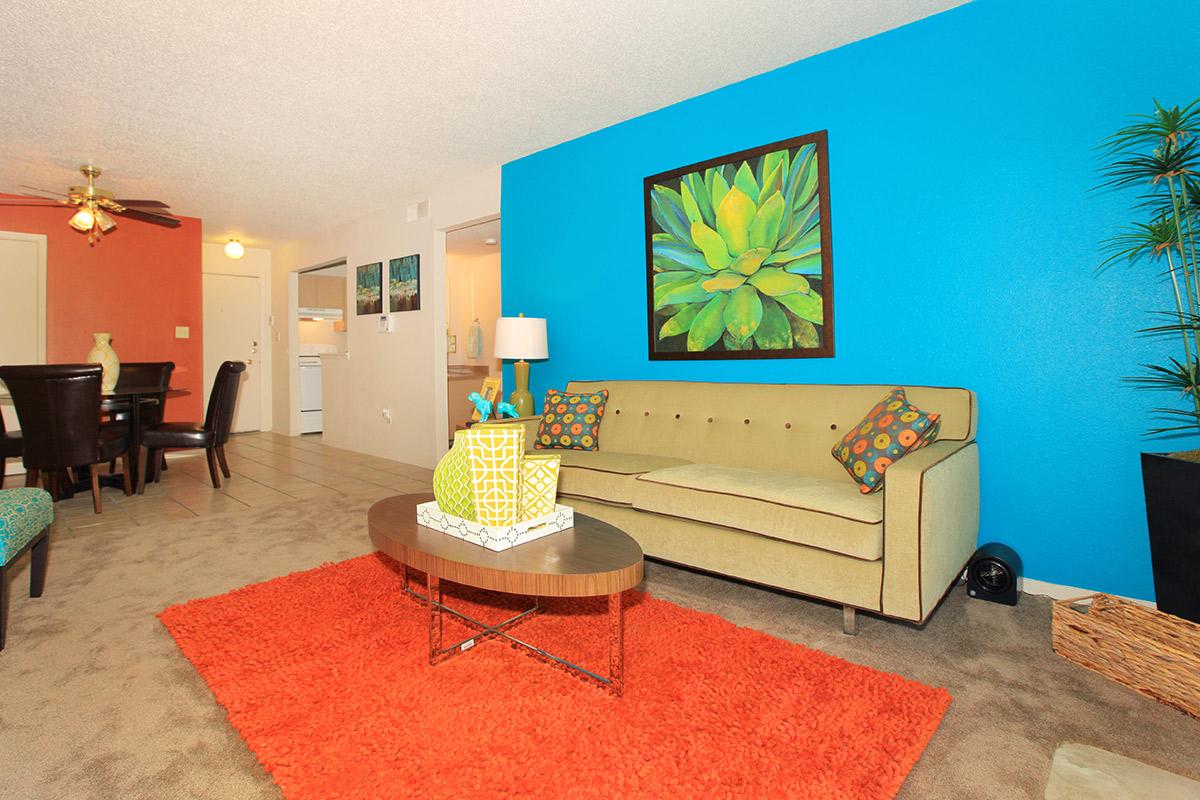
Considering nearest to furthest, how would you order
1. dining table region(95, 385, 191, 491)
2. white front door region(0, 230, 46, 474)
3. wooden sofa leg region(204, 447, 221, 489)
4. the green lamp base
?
the green lamp base, dining table region(95, 385, 191, 491), wooden sofa leg region(204, 447, 221, 489), white front door region(0, 230, 46, 474)

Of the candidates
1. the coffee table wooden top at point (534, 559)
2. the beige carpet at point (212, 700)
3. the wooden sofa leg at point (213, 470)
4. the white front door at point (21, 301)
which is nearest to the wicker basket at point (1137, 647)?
the beige carpet at point (212, 700)

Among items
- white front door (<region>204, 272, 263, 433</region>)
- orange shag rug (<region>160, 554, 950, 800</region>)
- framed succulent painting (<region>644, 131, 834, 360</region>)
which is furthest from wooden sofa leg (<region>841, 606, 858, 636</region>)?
white front door (<region>204, 272, 263, 433</region>)

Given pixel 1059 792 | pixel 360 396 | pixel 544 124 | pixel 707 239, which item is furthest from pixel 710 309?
pixel 360 396

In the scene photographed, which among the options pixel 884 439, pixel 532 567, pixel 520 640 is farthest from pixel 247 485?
pixel 884 439

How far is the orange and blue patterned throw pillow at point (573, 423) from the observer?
346 centimetres

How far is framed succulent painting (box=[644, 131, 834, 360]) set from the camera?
3.10 metres

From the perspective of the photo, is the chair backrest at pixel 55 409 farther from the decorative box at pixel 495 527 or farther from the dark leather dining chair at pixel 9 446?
the decorative box at pixel 495 527

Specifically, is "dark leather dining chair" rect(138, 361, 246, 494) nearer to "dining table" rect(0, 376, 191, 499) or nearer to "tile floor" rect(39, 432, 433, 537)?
"dining table" rect(0, 376, 191, 499)

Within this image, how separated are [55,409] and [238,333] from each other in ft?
15.2

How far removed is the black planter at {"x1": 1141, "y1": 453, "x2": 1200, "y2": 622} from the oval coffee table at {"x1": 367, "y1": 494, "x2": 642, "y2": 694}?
162 cm

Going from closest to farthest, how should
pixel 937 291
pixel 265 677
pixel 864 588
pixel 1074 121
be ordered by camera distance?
pixel 265 677
pixel 864 588
pixel 1074 121
pixel 937 291

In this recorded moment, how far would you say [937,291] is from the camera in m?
2.76

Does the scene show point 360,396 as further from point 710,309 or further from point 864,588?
point 864,588

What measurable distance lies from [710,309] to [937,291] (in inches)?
45.6
